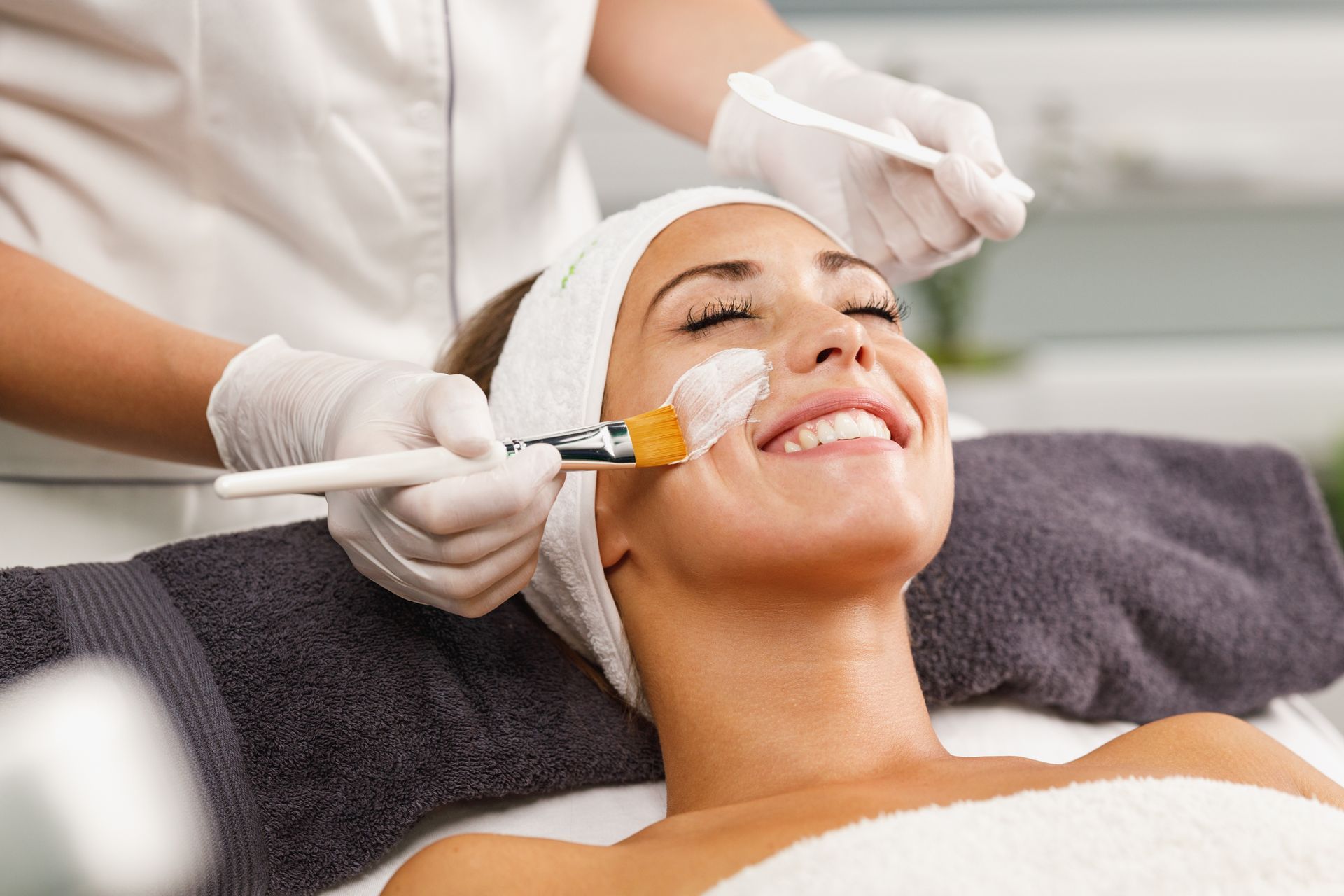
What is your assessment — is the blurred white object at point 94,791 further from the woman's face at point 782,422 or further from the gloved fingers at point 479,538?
the woman's face at point 782,422

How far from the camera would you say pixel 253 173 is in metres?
1.38

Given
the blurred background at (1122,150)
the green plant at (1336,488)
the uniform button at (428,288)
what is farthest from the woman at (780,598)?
the green plant at (1336,488)

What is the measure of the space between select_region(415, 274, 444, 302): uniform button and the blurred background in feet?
4.95

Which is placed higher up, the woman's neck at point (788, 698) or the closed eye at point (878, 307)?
the closed eye at point (878, 307)

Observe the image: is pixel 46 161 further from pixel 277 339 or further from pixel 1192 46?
pixel 1192 46

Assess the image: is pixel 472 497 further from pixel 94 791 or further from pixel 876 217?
pixel 876 217

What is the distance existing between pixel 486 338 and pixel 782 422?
0.52 metres

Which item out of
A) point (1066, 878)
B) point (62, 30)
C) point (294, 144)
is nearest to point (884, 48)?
point (294, 144)

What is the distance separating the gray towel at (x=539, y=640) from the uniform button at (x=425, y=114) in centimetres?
55

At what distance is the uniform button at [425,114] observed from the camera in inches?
57.2

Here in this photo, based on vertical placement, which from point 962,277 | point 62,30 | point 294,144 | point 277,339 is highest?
point 62,30

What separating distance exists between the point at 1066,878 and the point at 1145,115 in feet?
8.65

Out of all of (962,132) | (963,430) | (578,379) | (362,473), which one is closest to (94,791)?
(362,473)

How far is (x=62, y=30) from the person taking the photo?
127 centimetres
